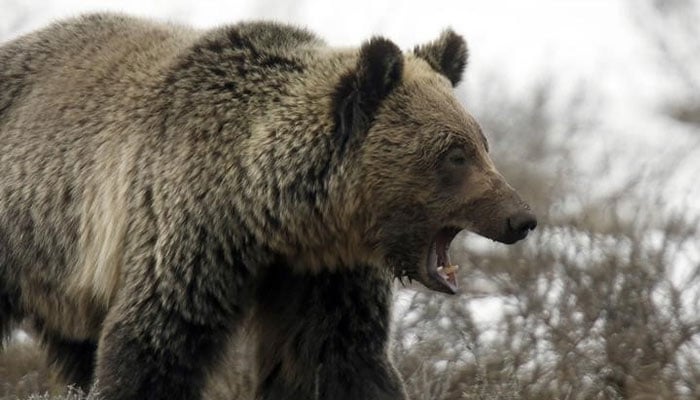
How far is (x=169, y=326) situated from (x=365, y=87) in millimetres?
1361

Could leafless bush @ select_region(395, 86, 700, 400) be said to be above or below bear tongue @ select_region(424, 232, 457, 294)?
below

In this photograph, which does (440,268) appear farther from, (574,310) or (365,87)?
(574,310)

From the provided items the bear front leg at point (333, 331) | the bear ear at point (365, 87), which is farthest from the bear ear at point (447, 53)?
the bear front leg at point (333, 331)

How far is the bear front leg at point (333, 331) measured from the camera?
7086 mm

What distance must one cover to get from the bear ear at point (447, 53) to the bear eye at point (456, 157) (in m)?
0.73

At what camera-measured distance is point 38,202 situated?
7.46 meters

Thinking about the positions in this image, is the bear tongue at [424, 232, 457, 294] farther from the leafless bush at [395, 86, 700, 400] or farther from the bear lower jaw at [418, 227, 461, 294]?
the leafless bush at [395, 86, 700, 400]

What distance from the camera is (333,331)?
708cm

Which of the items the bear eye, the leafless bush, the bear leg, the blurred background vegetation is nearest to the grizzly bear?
the bear eye

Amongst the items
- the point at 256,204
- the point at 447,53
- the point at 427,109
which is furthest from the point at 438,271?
the point at 447,53

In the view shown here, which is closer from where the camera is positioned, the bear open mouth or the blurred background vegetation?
the bear open mouth

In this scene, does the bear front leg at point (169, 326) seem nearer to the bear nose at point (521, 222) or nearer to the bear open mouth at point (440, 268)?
the bear open mouth at point (440, 268)

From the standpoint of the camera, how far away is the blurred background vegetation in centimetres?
901

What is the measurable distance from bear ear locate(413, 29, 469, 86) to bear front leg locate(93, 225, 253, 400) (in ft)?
4.59
